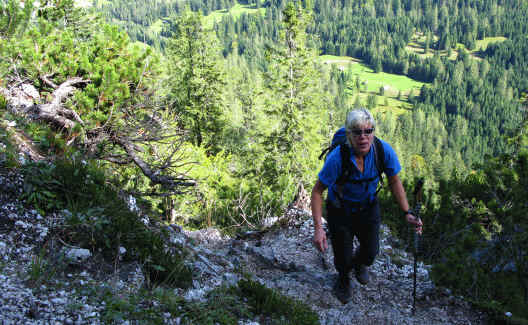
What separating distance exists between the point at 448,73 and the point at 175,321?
19245 cm

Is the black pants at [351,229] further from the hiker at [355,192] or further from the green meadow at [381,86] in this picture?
the green meadow at [381,86]

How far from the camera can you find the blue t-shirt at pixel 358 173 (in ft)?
12.3

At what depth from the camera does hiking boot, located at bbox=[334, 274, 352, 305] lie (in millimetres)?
4711

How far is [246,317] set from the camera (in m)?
3.51

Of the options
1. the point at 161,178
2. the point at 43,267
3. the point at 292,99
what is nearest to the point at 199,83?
the point at 292,99

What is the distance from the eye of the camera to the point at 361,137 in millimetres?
3637

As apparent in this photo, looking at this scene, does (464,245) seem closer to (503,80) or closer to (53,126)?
(53,126)

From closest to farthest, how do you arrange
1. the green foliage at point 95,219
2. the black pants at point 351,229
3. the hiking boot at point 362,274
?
the green foliage at point 95,219 < the black pants at point 351,229 < the hiking boot at point 362,274

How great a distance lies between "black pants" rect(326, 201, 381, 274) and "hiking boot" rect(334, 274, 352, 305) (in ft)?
0.92

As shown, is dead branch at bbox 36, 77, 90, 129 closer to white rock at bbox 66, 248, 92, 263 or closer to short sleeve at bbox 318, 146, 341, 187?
white rock at bbox 66, 248, 92, 263

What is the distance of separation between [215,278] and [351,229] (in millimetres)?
1823

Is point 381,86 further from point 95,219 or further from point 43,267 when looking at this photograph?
point 43,267

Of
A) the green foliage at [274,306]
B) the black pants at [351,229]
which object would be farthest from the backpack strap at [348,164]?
the green foliage at [274,306]

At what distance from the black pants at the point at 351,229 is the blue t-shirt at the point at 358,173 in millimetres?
184
